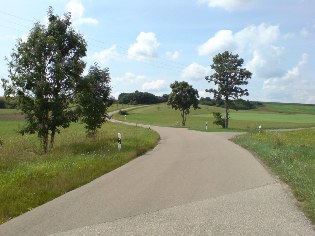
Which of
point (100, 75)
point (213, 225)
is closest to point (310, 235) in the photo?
point (213, 225)

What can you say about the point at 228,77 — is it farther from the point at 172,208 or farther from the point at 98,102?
the point at 172,208

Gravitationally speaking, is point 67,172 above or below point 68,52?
below

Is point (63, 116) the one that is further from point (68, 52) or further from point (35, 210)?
point (35, 210)

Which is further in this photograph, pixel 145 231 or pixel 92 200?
pixel 92 200

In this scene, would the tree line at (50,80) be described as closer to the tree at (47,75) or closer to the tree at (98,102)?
the tree at (47,75)

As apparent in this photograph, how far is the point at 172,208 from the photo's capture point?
8.16 meters

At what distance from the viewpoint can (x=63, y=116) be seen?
2203 cm

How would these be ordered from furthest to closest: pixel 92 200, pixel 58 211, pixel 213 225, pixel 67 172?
pixel 67 172 → pixel 92 200 → pixel 58 211 → pixel 213 225

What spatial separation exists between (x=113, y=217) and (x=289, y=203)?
3719 millimetres

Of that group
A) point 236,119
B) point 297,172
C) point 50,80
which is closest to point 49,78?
point 50,80

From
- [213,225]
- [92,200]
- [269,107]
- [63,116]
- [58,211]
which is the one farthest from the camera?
→ [269,107]

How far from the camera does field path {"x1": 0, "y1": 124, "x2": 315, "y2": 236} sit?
264 inches

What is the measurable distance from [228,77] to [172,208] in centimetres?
4520

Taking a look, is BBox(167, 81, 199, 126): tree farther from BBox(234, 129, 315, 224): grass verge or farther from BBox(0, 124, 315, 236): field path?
BBox(0, 124, 315, 236): field path
